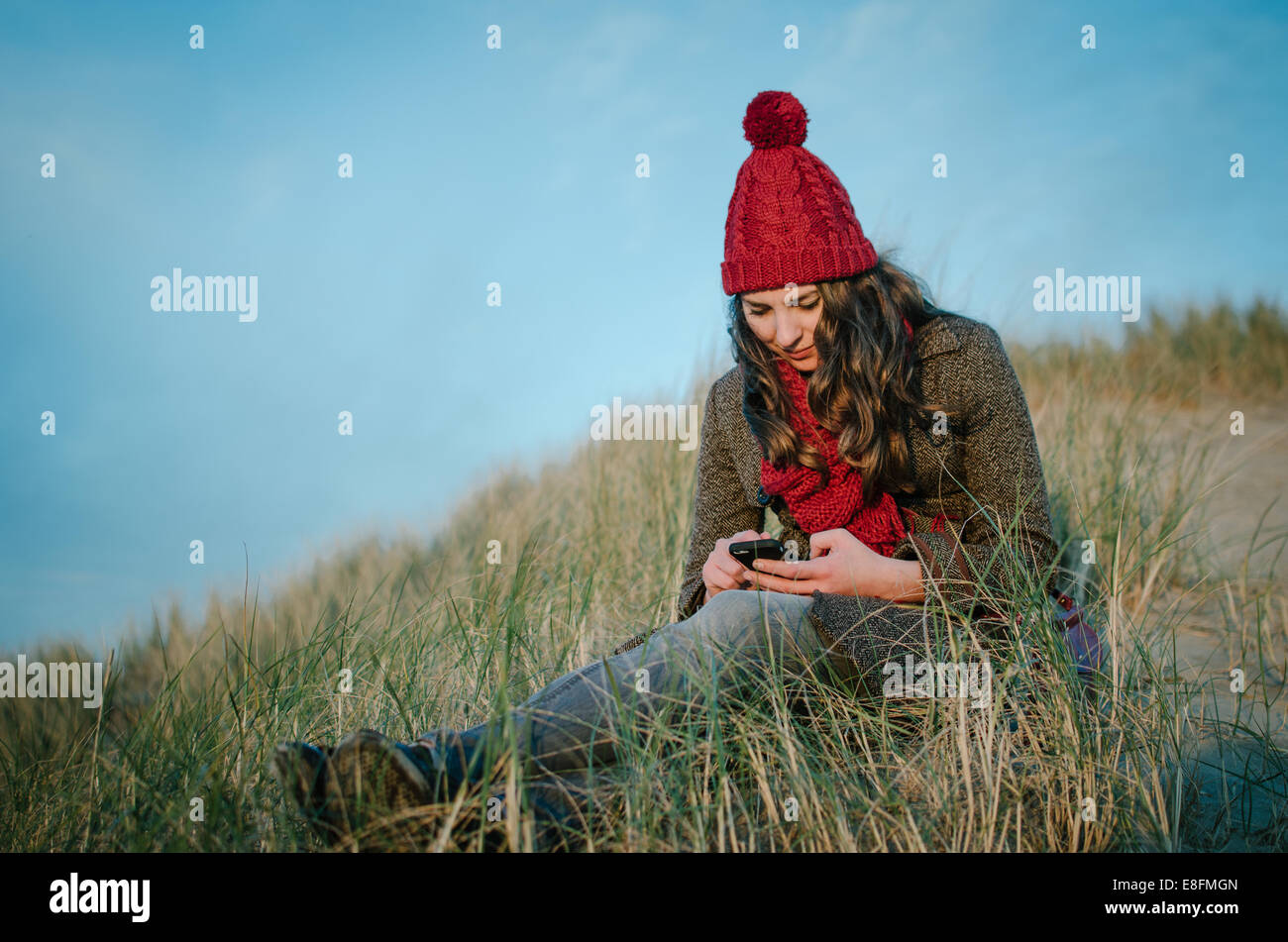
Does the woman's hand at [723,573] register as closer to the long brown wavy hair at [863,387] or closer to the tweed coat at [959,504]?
the tweed coat at [959,504]

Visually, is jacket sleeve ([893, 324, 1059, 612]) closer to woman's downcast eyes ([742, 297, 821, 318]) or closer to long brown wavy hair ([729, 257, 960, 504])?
long brown wavy hair ([729, 257, 960, 504])

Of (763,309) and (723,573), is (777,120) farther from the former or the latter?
(723,573)

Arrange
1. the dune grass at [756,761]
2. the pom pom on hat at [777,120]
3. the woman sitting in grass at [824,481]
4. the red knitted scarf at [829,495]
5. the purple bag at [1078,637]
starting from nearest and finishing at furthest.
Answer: the dune grass at [756,761] < the woman sitting in grass at [824,481] < the purple bag at [1078,637] < the red knitted scarf at [829,495] < the pom pom on hat at [777,120]

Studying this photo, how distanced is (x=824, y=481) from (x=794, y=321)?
1.37 ft

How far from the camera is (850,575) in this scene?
2.03 metres

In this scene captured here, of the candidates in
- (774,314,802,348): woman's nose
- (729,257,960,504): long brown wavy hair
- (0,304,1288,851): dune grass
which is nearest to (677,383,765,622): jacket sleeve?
(729,257,960,504): long brown wavy hair

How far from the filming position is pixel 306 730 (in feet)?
7.36

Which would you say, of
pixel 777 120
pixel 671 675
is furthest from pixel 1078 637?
pixel 777 120

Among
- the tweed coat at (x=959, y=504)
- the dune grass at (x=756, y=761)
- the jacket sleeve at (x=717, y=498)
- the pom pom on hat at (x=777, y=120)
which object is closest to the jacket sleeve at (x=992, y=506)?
the tweed coat at (x=959, y=504)

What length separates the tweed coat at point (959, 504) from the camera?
6.56 feet
